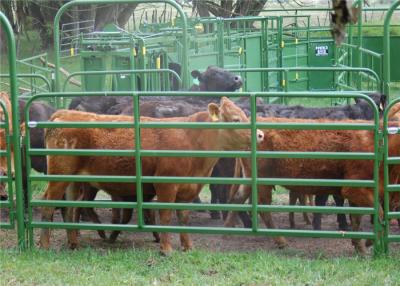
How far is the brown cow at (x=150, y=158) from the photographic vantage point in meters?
7.69

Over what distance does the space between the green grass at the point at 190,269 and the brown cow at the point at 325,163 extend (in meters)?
0.68

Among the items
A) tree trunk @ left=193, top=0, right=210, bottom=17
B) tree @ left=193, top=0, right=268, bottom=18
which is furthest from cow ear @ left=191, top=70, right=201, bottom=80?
tree @ left=193, top=0, right=268, bottom=18

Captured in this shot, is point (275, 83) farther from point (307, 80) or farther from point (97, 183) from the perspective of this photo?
point (97, 183)

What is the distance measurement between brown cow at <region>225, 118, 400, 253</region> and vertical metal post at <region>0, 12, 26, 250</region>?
231 cm

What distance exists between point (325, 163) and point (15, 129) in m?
3.04

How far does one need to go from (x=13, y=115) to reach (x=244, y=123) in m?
2.24

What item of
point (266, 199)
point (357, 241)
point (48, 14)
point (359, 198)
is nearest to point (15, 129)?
point (266, 199)

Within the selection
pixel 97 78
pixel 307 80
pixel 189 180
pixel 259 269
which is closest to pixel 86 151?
pixel 189 180

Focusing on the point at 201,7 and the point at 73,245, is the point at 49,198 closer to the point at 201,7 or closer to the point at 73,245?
the point at 73,245

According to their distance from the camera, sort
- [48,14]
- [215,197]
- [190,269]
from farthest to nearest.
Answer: [48,14], [215,197], [190,269]

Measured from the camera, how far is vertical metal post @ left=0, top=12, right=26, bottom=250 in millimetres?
7535

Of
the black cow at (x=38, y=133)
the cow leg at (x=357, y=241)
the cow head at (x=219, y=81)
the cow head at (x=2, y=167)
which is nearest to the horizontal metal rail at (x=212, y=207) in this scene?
the cow leg at (x=357, y=241)

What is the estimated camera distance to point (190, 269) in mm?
6859

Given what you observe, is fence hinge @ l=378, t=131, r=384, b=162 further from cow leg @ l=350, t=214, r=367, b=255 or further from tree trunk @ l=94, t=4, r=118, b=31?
tree trunk @ l=94, t=4, r=118, b=31
